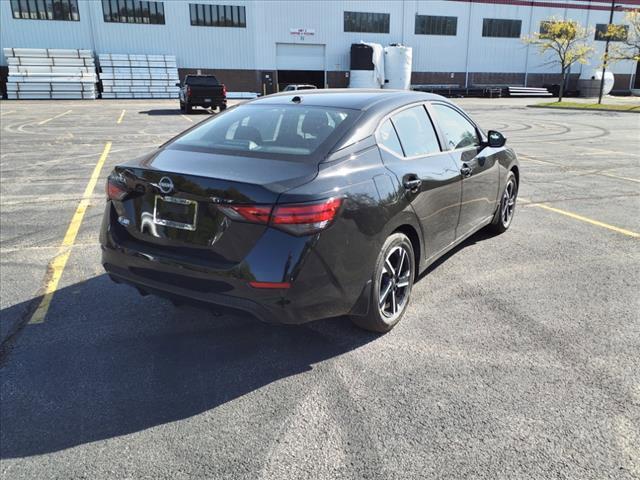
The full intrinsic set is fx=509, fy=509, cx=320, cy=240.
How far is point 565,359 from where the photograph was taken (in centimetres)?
328

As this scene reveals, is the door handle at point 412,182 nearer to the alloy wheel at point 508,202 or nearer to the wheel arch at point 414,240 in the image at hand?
the wheel arch at point 414,240

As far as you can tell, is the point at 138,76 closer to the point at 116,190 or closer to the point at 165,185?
the point at 116,190

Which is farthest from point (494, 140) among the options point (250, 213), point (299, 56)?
point (299, 56)

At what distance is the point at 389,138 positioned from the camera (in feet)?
11.9

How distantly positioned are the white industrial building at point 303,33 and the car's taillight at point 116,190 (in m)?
43.1

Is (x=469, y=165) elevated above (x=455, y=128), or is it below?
below

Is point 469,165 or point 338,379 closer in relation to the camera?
point 338,379

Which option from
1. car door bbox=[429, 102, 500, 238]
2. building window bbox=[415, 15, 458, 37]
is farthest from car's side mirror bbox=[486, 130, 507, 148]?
building window bbox=[415, 15, 458, 37]

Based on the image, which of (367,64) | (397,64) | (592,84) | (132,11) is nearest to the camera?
(132,11)

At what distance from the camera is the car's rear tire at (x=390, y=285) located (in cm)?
333

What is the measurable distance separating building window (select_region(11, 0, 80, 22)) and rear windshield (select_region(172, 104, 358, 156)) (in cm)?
4388

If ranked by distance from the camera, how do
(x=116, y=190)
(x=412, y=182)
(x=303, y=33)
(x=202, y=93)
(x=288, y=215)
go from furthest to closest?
1. (x=303, y=33)
2. (x=202, y=93)
3. (x=412, y=182)
4. (x=116, y=190)
5. (x=288, y=215)

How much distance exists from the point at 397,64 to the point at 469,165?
43.9m

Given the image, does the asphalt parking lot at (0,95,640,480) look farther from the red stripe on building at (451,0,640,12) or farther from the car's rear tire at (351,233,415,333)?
the red stripe on building at (451,0,640,12)
